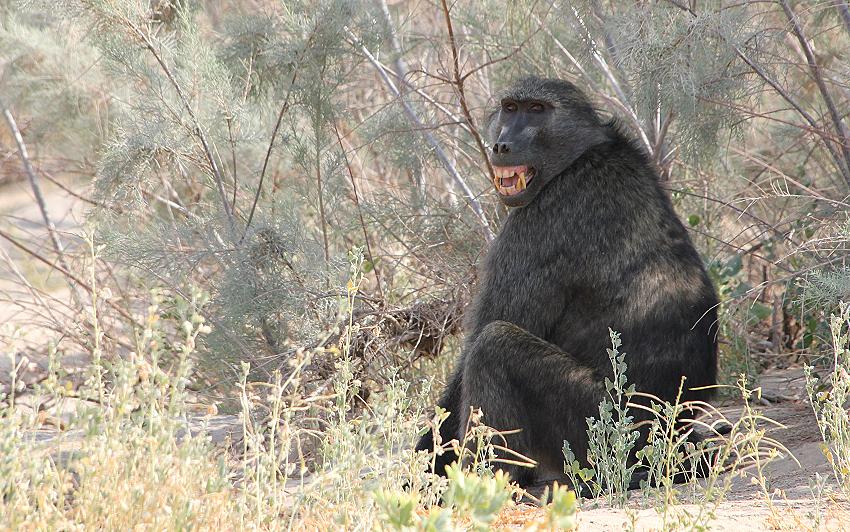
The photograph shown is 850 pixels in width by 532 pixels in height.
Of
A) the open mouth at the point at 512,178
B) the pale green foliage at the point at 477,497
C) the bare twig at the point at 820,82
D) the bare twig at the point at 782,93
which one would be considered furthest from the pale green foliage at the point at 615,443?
the bare twig at the point at 820,82

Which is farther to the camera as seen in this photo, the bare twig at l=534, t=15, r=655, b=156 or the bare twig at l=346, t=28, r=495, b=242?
the bare twig at l=534, t=15, r=655, b=156

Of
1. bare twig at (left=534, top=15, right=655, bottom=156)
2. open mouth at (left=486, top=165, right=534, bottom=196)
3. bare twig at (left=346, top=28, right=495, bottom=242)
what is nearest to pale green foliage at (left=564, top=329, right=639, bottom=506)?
open mouth at (left=486, top=165, right=534, bottom=196)

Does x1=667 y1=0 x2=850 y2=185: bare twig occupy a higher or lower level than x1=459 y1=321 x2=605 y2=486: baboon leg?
higher

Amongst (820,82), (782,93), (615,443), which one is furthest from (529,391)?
(820,82)

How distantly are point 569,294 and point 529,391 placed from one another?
1.60ft

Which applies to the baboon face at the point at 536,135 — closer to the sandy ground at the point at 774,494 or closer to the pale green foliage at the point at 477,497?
the sandy ground at the point at 774,494

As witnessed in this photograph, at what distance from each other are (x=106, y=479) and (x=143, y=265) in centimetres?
295

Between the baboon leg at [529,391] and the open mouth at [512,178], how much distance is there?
0.65m

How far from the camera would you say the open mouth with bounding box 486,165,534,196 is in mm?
4438

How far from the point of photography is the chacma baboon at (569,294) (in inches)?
158

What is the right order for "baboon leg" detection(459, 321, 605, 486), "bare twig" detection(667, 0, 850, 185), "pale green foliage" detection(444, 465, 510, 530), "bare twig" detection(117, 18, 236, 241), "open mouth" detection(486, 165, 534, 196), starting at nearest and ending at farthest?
"pale green foliage" detection(444, 465, 510, 530) → "baboon leg" detection(459, 321, 605, 486) → "open mouth" detection(486, 165, 534, 196) → "bare twig" detection(667, 0, 850, 185) → "bare twig" detection(117, 18, 236, 241)

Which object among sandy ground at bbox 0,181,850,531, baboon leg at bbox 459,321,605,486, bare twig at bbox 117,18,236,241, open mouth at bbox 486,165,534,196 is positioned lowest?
sandy ground at bbox 0,181,850,531

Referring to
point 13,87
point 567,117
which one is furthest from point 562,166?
point 13,87

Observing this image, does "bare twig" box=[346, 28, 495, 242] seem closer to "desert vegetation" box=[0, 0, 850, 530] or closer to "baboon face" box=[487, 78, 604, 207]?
"desert vegetation" box=[0, 0, 850, 530]
